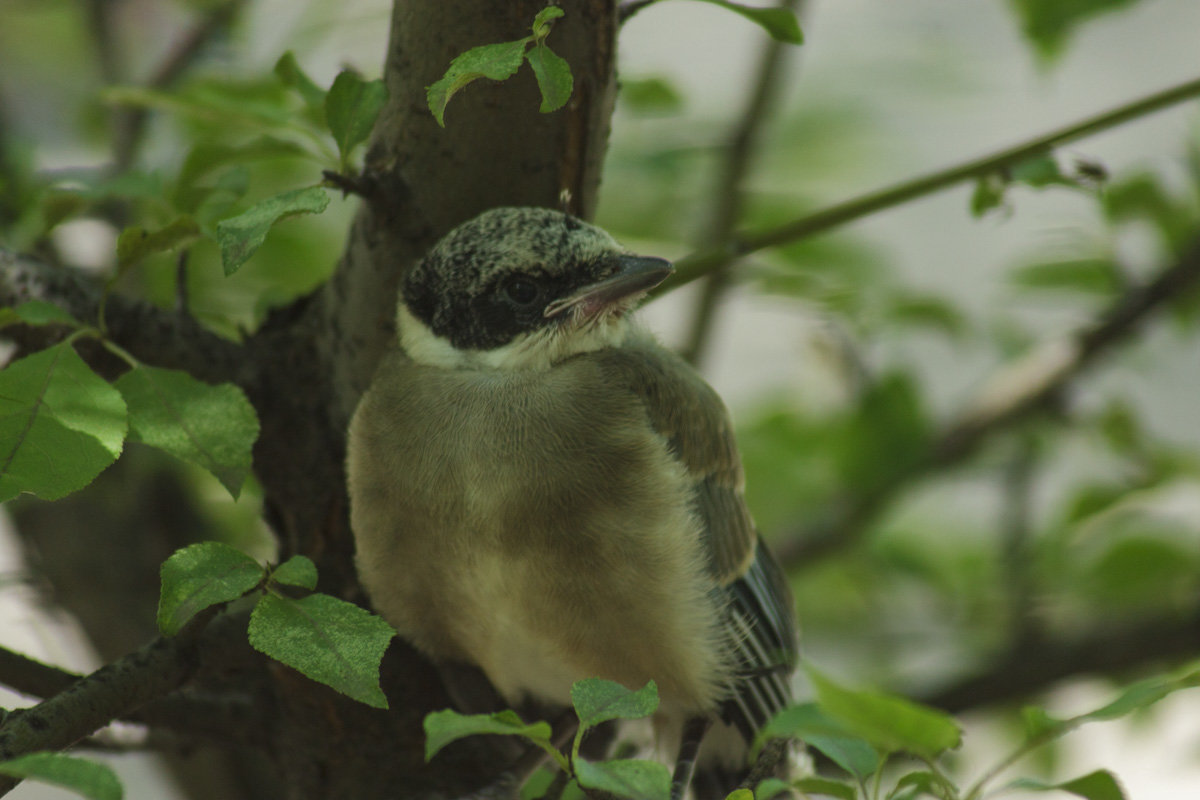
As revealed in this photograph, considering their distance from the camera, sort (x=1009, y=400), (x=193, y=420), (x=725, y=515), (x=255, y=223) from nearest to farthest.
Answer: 1. (x=255, y=223)
2. (x=193, y=420)
3. (x=725, y=515)
4. (x=1009, y=400)

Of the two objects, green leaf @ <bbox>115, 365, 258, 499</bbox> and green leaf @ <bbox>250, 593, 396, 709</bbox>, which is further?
green leaf @ <bbox>115, 365, 258, 499</bbox>

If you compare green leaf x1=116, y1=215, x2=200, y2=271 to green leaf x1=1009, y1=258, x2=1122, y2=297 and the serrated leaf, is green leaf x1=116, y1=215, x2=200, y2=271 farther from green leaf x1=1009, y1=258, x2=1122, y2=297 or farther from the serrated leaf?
green leaf x1=1009, y1=258, x2=1122, y2=297

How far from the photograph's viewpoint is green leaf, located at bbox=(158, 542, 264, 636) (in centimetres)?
113

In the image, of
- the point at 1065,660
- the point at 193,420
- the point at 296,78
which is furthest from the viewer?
the point at 1065,660

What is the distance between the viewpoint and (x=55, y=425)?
115 cm

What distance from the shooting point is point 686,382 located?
6.33 ft

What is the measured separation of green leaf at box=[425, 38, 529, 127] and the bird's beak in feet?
2.25

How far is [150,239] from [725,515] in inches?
40.3

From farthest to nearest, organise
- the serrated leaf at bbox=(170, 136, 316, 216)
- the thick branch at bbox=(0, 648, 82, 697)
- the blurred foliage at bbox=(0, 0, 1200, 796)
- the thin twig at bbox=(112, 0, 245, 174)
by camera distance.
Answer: the thin twig at bbox=(112, 0, 245, 174)
the blurred foliage at bbox=(0, 0, 1200, 796)
the serrated leaf at bbox=(170, 136, 316, 216)
the thick branch at bbox=(0, 648, 82, 697)

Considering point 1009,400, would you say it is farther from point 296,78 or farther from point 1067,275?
point 296,78

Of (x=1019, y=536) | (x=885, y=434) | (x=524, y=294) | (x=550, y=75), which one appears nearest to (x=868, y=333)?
(x=885, y=434)

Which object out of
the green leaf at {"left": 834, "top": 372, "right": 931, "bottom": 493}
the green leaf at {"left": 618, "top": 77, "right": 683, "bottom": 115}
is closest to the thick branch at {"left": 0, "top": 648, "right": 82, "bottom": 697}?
the green leaf at {"left": 618, "top": 77, "right": 683, "bottom": 115}

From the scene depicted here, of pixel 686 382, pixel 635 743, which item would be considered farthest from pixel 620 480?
pixel 635 743

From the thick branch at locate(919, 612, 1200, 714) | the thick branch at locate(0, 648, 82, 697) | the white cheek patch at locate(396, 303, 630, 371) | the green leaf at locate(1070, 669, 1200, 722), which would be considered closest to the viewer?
the green leaf at locate(1070, 669, 1200, 722)
